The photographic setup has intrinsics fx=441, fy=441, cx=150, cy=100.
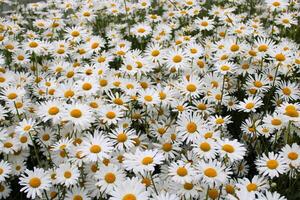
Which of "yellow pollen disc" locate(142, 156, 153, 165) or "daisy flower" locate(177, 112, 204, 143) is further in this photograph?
"daisy flower" locate(177, 112, 204, 143)

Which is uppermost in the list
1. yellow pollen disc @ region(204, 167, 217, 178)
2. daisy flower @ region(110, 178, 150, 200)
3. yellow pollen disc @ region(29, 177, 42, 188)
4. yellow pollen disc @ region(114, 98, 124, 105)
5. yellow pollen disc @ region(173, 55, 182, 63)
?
yellow pollen disc @ region(173, 55, 182, 63)

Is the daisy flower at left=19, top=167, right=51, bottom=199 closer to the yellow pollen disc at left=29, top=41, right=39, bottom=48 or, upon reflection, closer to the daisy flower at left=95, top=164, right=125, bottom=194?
the daisy flower at left=95, top=164, right=125, bottom=194

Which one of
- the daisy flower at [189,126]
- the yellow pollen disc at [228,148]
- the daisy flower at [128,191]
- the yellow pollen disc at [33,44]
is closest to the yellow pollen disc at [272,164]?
the yellow pollen disc at [228,148]

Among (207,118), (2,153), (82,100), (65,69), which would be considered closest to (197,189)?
(207,118)

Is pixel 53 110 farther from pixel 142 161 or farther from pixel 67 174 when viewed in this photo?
pixel 142 161

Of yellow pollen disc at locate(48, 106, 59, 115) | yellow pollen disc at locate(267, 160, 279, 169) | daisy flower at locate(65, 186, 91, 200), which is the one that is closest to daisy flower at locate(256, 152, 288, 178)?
yellow pollen disc at locate(267, 160, 279, 169)

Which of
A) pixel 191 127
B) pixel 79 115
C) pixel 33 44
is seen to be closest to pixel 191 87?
pixel 191 127

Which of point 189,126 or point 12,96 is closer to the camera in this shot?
point 189,126

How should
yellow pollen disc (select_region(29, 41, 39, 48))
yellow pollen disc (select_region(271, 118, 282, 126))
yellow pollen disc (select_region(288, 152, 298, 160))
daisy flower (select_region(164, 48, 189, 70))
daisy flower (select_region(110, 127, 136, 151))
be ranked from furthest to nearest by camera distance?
yellow pollen disc (select_region(29, 41, 39, 48)) → daisy flower (select_region(164, 48, 189, 70)) → yellow pollen disc (select_region(271, 118, 282, 126)) → daisy flower (select_region(110, 127, 136, 151)) → yellow pollen disc (select_region(288, 152, 298, 160))
